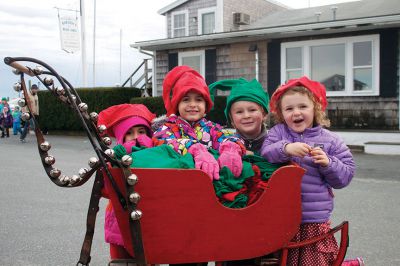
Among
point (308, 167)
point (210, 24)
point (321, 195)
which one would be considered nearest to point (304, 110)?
point (308, 167)

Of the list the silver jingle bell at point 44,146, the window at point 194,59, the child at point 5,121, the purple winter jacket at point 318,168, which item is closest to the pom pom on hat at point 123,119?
the purple winter jacket at point 318,168

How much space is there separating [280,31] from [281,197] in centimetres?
1276

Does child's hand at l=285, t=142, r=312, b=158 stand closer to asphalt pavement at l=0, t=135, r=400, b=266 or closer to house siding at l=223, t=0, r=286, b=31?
asphalt pavement at l=0, t=135, r=400, b=266

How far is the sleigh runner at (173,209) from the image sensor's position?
1613 mm

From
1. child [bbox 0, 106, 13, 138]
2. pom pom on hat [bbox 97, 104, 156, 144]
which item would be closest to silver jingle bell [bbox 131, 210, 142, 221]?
pom pom on hat [bbox 97, 104, 156, 144]

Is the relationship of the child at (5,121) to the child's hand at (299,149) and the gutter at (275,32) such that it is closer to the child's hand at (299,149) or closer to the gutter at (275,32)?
the gutter at (275,32)

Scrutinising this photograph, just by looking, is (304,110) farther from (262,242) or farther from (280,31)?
(280,31)

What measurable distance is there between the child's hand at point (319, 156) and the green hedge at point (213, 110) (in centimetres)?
1130

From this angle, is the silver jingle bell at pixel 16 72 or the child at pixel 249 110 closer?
the silver jingle bell at pixel 16 72

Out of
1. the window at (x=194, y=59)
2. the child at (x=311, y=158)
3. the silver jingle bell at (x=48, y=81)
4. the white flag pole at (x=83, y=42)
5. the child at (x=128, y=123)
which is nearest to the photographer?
the silver jingle bell at (x=48, y=81)

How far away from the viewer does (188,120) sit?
2.41 m

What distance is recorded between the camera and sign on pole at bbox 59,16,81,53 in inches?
798

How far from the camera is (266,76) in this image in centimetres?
1509

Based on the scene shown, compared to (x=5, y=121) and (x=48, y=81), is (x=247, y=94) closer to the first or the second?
(x=48, y=81)
